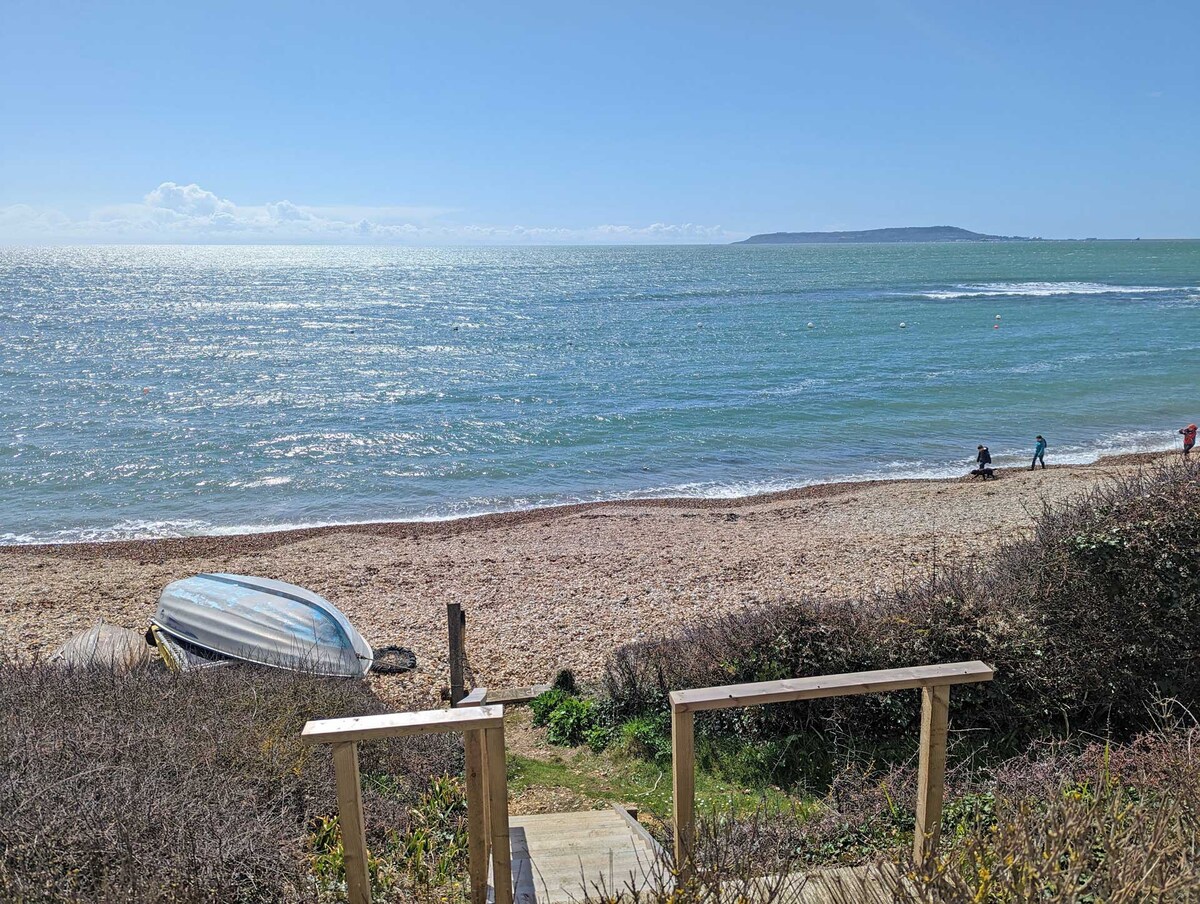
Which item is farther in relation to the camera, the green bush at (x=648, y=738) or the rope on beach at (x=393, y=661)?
the rope on beach at (x=393, y=661)

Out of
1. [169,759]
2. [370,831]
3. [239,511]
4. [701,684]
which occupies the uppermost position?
[169,759]

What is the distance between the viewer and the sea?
25422 mm

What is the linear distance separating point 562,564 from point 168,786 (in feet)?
41.7

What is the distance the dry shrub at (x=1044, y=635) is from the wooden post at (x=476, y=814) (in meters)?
4.00

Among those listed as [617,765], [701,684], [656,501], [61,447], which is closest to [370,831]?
[617,765]

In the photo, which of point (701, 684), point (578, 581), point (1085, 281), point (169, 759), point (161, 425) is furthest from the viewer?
point (1085, 281)

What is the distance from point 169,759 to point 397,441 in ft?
85.9

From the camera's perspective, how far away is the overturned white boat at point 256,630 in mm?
11094

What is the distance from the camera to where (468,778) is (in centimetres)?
391

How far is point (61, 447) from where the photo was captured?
29.1 m

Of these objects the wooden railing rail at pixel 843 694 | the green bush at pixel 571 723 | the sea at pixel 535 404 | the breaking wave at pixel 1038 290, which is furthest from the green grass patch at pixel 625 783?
the breaking wave at pixel 1038 290

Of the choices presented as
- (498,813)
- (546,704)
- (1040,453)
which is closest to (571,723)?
(546,704)

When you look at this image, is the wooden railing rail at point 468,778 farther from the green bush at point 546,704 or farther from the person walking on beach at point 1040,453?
the person walking on beach at point 1040,453

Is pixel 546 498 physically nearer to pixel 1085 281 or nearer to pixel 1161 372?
pixel 1161 372
